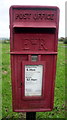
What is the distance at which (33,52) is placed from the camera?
1.86 metres

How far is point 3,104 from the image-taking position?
334 cm

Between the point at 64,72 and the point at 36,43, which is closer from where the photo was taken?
the point at 36,43

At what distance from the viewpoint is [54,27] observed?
70.7 inches

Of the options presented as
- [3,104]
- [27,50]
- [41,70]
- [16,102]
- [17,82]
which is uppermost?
Result: [27,50]

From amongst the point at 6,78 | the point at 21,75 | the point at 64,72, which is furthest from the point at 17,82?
the point at 64,72

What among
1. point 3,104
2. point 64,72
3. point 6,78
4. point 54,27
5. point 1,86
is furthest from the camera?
point 64,72

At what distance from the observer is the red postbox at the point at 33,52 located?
181 cm

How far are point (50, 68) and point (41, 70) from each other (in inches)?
4.7

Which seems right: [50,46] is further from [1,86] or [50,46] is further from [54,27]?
[1,86]

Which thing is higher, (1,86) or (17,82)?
(17,82)

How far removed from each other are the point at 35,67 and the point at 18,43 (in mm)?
366

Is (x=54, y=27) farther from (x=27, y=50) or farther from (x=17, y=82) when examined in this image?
(x=17, y=82)

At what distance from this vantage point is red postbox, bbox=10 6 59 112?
1812mm

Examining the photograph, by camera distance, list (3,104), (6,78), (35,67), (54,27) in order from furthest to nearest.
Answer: (6,78)
(3,104)
(35,67)
(54,27)
